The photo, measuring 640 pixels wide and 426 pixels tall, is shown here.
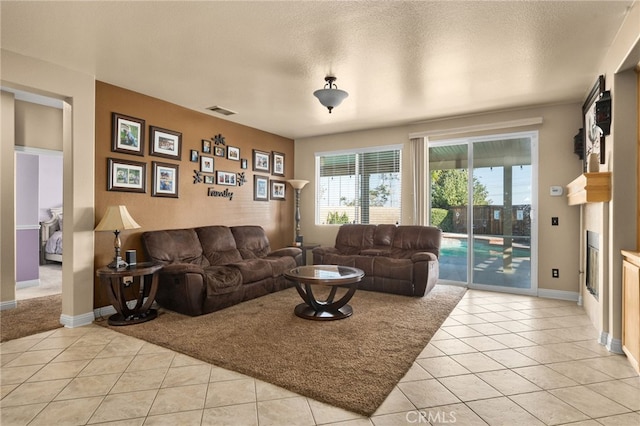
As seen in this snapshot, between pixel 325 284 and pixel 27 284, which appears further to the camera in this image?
pixel 27 284

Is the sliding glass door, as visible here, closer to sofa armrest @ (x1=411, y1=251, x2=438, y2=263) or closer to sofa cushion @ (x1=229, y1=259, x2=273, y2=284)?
sofa armrest @ (x1=411, y1=251, x2=438, y2=263)

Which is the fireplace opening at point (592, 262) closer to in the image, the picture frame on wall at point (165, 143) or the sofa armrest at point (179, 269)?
the sofa armrest at point (179, 269)

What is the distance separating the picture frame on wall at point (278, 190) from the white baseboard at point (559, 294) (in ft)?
14.8

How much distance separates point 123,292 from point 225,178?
235 centimetres

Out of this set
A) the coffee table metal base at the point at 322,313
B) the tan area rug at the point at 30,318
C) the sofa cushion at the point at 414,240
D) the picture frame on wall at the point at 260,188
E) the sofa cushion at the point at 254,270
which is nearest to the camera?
the tan area rug at the point at 30,318

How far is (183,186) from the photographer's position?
4.77 metres

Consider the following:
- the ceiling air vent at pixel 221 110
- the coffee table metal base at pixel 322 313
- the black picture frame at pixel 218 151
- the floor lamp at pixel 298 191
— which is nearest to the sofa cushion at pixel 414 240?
the coffee table metal base at pixel 322 313

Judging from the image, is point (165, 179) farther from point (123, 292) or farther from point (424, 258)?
point (424, 258)

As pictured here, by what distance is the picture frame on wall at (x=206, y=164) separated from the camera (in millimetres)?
5023

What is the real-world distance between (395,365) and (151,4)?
3.14 meters

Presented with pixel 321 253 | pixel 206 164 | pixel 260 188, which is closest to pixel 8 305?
pixel 206 164

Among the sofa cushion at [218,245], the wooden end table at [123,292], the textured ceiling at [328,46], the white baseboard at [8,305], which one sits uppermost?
the textured ceiling at [328,46]

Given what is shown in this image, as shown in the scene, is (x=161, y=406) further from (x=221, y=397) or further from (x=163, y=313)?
(x=163, y=313)

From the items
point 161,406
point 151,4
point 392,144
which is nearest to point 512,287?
point 392,144
